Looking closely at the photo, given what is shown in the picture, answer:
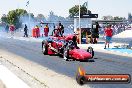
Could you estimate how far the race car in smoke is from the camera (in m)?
19.2

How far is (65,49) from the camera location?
65.5 feet

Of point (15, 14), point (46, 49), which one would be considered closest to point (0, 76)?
point (46, 49)

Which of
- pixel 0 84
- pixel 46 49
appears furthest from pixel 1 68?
pixel 46 49

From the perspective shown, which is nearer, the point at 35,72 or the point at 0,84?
the point at 0,84

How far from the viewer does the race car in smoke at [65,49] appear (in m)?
19.2

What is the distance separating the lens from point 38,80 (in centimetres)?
1353

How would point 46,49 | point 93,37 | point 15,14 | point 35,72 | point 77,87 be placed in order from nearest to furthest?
point 77,87 < point 35,72 < point 46,49 < point 93,37 < point 15,14

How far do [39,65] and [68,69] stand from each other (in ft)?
7.48

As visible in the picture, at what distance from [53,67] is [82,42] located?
65.4 feet

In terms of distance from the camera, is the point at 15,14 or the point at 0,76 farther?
the point at 15,14

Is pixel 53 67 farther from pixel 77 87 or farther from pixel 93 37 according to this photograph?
pixel 93 37

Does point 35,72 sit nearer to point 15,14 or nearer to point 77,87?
point 77,87

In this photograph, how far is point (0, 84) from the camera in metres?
12.4

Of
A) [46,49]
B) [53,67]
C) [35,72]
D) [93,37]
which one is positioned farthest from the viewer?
[93,37]
